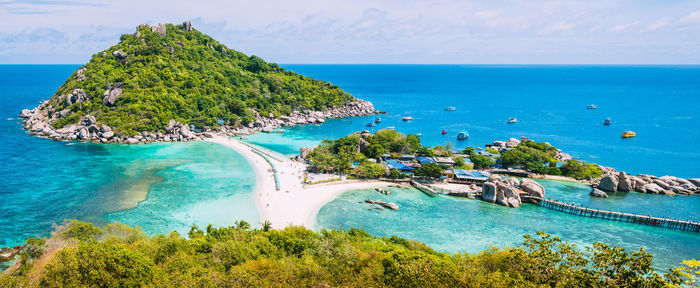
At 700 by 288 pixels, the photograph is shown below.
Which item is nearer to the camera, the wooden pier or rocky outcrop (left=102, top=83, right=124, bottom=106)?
the wooden pier

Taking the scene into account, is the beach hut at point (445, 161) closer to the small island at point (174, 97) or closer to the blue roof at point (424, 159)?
the blue roof at point (424, 159)

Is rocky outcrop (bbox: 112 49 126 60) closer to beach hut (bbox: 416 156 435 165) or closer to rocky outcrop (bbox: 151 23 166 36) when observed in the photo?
rocky outcrop (bbox: 151 23 166 36)

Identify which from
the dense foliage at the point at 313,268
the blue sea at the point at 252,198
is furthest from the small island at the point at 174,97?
the dense foliage at the point at 313,268

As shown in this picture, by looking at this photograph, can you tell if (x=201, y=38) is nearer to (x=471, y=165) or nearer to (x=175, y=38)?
(x=175, y=38)

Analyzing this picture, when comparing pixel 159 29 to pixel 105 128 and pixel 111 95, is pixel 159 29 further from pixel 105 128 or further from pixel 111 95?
pixel 105 128

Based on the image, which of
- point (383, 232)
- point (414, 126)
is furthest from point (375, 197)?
point (414, 126)

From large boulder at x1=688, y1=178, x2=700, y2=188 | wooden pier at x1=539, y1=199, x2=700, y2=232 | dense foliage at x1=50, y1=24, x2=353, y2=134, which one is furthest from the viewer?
dense foliage at x1=50, y1=24, x2=353, y2=134

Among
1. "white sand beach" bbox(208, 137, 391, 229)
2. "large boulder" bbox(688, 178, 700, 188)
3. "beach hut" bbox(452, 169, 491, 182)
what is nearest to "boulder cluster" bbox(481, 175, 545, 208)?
"beach hut" bbox(452, 169, 491, 182)

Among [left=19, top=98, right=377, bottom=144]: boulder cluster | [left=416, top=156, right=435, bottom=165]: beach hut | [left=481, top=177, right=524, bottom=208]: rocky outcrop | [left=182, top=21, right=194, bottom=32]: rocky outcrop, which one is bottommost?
[left=481, top=177, right=524, bottom=208]: rocky outcrop
